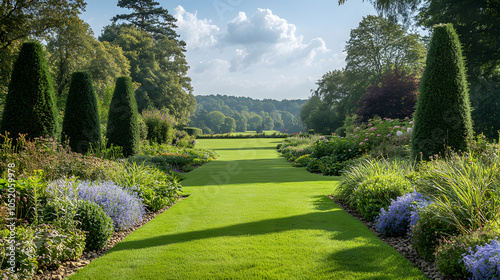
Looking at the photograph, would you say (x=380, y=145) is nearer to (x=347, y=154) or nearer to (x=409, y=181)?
(x=347, y=154)

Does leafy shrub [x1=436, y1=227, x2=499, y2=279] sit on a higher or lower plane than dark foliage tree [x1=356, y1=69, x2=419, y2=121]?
lower

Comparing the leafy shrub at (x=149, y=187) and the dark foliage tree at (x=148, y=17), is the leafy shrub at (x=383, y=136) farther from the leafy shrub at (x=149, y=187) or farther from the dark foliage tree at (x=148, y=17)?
the dark foliage tree at (x=148, y=17)

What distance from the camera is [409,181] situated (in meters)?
5.28

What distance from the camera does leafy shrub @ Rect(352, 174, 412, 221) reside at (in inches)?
188

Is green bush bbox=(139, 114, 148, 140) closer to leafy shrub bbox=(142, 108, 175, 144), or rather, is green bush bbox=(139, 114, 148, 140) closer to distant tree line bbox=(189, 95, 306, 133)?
leafy shrub bbox=(142, 108, 175, 144)

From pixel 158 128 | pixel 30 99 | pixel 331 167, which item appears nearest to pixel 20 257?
pixel 30 99

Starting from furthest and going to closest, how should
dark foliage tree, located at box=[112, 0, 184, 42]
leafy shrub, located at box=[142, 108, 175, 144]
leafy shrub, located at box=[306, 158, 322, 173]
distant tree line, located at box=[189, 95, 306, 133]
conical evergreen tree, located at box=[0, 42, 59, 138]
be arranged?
distant tree line, located at box=[189, 95, 306, 133] → dark foliage tree, located at box=[112, 0, 184, 42] → leafy shrub, located at box=[142, 108, 175, 144] → leafy shrub, located at box=[306, 158, 322, 173] → conical evergreen tree, located at box=[0, 42, 59, 138]

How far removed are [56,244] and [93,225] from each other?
516 millimetres

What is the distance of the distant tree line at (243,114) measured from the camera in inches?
2756

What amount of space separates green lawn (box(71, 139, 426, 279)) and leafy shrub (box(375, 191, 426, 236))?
0.29 m

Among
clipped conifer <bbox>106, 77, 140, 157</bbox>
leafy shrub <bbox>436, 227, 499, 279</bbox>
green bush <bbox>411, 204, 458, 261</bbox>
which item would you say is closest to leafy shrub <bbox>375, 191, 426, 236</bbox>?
green bush <bbox>411, 204, 458, 261</bbox>

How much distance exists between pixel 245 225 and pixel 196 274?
1649 mm

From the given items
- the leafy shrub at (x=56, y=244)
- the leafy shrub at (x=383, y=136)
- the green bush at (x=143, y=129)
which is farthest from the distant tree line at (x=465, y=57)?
the green bush at (x=143, y=129)

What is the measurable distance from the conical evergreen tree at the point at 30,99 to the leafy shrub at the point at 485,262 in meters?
9.86
